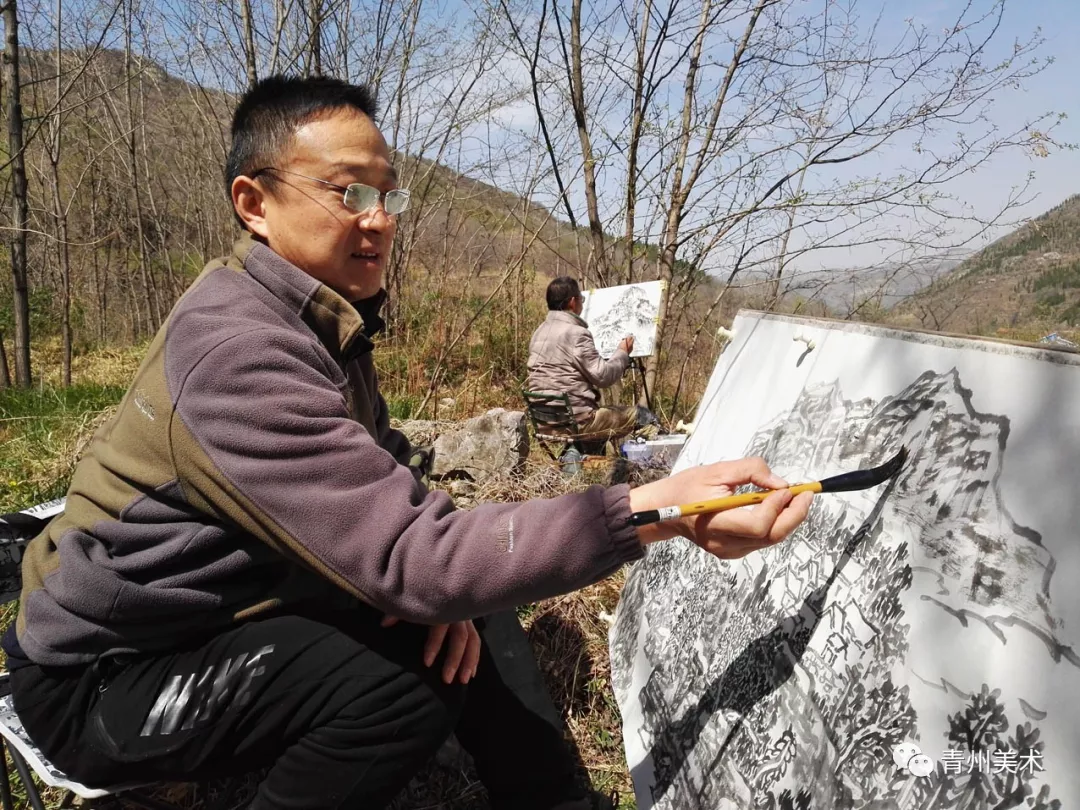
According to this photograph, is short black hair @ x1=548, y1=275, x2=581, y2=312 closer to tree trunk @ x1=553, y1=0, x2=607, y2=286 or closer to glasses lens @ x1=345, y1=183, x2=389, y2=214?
tree trunk @ x1=553, y1=0, x2=607, y2=286

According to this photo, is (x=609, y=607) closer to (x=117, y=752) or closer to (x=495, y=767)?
(x=495, y=767)

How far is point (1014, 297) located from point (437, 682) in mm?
21010

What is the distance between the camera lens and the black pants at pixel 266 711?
115cm

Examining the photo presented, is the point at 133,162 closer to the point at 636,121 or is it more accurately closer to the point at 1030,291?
the point at 636,121

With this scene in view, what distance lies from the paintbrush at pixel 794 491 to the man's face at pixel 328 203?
0.73 m

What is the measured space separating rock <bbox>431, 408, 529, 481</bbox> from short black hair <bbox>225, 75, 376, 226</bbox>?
2.36m

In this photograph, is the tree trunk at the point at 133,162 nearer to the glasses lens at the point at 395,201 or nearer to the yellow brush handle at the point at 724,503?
the glasses lens at the point at 395,201

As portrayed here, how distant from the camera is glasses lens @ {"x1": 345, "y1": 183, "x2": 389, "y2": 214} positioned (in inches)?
50.2

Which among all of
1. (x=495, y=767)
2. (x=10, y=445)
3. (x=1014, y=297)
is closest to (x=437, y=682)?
(x=495, y=767)

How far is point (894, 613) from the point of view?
3.22 feet

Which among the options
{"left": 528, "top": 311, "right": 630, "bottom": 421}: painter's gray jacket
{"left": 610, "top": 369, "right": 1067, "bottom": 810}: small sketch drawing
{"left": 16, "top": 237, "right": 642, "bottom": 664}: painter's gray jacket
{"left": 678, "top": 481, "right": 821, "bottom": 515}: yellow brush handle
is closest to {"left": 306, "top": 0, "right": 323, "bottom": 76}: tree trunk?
{"left": 528, "top": 311, "right": 630, "bottom": 421}: painter's gray jacket

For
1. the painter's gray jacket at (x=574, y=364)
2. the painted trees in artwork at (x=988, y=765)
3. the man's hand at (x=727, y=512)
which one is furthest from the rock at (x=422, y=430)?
the painted trees in artwork at (x=988, y=765)

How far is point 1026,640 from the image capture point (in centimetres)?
79

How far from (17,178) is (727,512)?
6351mm
